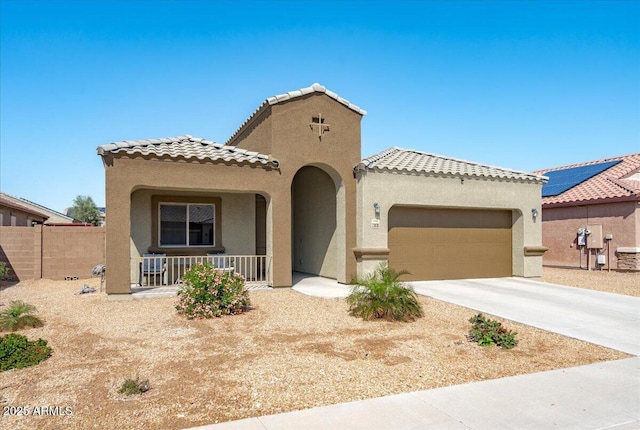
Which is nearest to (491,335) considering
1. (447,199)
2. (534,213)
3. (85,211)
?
(447,199)

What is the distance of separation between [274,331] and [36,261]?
1243 centimetres

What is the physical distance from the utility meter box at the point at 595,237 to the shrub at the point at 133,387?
21486 mm

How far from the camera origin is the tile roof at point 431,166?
15.1m

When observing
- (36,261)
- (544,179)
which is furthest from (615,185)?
(36,261)

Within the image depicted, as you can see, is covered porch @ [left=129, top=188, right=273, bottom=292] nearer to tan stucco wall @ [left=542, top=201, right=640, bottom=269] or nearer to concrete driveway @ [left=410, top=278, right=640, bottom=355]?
concrete driveway @ [left=410, top=278, right=640, bottom=355]

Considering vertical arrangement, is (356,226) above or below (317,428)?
above

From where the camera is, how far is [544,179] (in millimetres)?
17125

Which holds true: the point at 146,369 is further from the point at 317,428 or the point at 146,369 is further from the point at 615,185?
the point at 615,185

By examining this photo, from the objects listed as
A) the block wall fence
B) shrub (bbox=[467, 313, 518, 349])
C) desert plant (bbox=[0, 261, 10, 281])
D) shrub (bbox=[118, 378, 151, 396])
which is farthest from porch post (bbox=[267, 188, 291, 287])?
desert plant (bbox=[0, 261, 10, 281])

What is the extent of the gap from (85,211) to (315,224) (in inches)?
1967

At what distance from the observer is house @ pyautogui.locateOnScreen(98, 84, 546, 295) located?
12.9 m

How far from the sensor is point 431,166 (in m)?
16.0

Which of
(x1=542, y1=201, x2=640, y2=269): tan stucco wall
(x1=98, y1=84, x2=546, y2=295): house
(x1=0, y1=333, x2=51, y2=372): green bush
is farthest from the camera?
(x1=542, y1=201, x2=640, y2=269): tan stucco wall

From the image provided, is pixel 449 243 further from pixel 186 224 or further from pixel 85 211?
pixel 85 211
